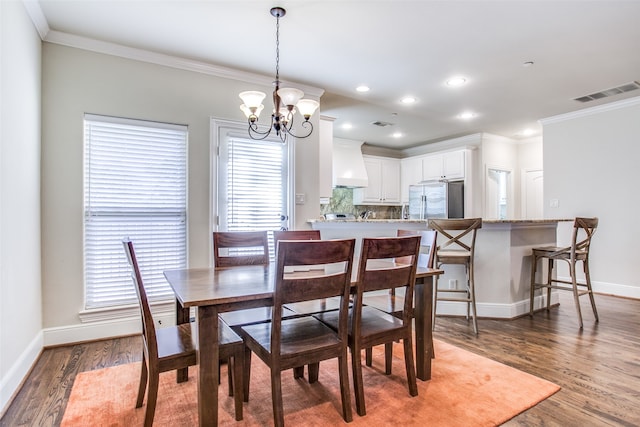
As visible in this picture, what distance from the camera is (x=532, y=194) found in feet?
21.4

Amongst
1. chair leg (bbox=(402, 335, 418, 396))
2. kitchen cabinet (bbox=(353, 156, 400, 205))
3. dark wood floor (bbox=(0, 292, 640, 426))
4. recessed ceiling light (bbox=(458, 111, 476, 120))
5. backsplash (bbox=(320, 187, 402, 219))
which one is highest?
recessed ceiling light (bbox=(458, 111, 476, 120))

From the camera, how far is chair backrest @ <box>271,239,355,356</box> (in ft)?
5.03

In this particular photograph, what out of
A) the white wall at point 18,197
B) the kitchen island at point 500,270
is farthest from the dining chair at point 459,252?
the white wall at point 18,197

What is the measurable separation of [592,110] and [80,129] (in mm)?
6125

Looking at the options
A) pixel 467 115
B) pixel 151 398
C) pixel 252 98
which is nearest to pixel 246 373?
pixel 151 398

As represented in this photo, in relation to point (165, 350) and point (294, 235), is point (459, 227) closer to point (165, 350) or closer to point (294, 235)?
point (294, 235)

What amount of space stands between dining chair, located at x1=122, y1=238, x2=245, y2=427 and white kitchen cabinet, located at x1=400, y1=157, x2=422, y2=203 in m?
5.90

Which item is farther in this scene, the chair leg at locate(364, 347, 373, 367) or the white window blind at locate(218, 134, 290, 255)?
the white window blind at locate(218, 134, 290, 255)

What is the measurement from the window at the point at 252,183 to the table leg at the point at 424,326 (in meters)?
2.05

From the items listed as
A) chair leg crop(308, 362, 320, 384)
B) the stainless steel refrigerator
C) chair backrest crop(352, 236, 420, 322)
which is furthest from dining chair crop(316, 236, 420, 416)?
the stainless steel refrigerator

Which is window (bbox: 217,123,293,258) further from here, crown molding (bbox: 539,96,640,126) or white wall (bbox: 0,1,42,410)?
crown molding (bbox: 539,96,640,126)

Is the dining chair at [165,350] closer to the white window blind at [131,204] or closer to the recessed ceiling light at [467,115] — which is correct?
the white window blind at [131,204]

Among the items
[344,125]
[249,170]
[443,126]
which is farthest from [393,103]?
[249,170]

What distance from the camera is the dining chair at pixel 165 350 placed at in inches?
61.9
